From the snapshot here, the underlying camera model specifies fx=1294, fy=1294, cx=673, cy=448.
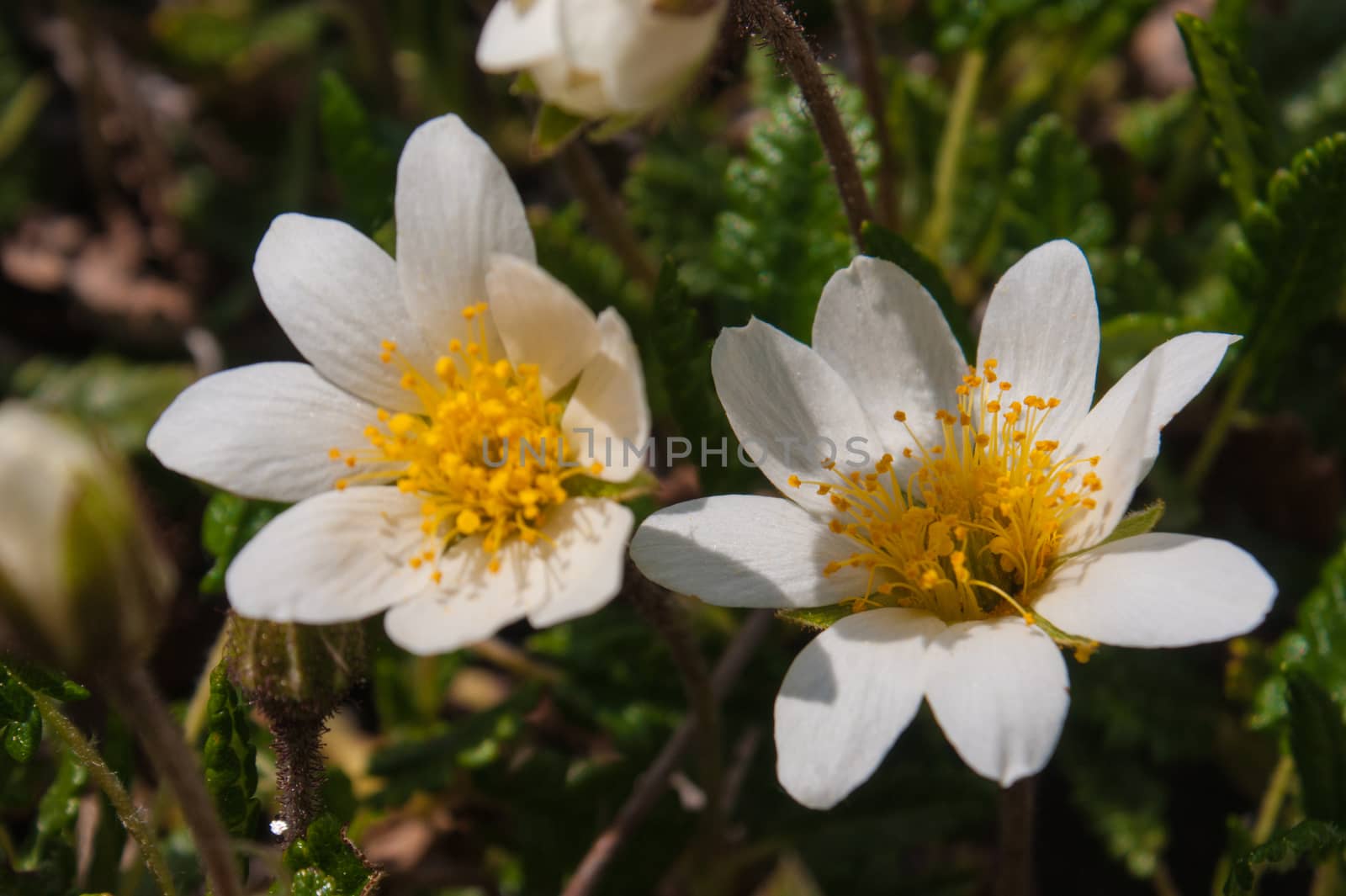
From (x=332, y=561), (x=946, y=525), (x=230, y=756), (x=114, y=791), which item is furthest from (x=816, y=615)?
(x=114, y=791)

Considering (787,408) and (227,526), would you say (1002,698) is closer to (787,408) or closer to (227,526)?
(787,408)

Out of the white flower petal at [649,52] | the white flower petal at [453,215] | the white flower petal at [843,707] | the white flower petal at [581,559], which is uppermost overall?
the white flower petal at [649,52]

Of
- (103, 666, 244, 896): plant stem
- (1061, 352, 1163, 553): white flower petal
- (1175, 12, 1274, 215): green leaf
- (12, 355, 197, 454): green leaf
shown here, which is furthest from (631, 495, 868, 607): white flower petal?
(12, 355, 197, 454): green leaf

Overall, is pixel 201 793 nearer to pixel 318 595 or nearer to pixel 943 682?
pixel 318 595

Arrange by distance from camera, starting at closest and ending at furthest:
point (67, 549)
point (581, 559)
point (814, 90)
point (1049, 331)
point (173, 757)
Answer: point (67, 549) → point (173, 757) → point (581, 559) → point (1049, 331) → point (814, 90)

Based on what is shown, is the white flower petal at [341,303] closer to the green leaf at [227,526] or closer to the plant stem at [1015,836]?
the green leaf at [227,526]

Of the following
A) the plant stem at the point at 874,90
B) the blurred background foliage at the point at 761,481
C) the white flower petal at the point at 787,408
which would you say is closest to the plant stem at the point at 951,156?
the blurred background foliage at the point at 761,481

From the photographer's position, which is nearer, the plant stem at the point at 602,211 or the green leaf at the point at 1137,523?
the green leaf at the point at 1137,523
